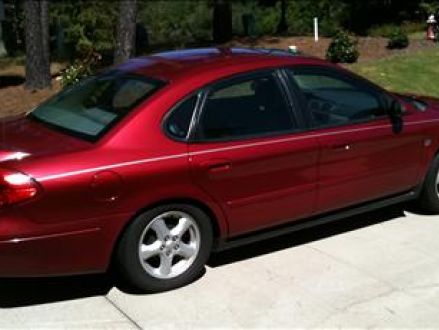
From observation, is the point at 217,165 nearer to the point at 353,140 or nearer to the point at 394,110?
the point at 353,140

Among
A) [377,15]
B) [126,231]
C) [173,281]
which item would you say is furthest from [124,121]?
[377,15]

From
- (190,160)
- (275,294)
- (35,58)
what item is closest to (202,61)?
(190,160)

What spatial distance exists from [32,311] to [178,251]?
38.3 inches

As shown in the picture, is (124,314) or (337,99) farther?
(337,99)

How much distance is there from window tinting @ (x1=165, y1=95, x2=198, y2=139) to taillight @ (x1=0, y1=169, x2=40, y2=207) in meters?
0.95

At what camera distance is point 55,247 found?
176 inches

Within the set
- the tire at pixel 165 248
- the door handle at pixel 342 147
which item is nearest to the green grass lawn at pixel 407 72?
the door handle at pixel 342 147

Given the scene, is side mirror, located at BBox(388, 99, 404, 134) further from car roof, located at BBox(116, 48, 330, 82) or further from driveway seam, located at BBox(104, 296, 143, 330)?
driveway seam, located at BBox(104, 296, 143, 330)

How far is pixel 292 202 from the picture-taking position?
17.7 feet

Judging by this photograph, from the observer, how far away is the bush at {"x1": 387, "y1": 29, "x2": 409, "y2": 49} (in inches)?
634

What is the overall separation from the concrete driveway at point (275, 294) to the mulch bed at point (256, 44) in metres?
7.10

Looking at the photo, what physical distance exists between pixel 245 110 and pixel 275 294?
125cm

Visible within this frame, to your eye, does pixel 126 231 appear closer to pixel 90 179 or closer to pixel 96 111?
pixel 90 179

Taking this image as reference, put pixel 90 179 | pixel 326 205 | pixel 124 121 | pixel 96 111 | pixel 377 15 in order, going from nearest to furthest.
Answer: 1. pixel 90 179
2. pixel 124 121
3. pixel 96 111
4. pixel 326 205
5. pixel 377 15
